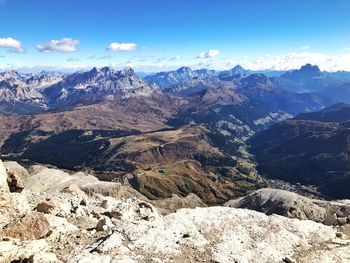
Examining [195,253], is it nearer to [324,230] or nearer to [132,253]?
[132,253]

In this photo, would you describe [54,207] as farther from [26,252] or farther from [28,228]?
[26,252]

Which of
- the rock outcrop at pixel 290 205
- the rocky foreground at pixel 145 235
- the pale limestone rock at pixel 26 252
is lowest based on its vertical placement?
the rock outcrop at pixel 290 205

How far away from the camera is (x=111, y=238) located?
3878 centimetres

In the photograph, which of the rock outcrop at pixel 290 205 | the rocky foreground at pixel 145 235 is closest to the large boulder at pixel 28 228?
the rocky foreground at pixel 145 235

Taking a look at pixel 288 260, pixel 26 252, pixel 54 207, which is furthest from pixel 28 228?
pixel 288 260

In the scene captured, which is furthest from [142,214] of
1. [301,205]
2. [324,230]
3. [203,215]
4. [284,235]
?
[301,205]

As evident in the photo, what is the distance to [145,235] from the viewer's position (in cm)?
4109

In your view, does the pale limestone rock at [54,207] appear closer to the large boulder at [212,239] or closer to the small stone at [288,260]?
the large boulder at [212,239]

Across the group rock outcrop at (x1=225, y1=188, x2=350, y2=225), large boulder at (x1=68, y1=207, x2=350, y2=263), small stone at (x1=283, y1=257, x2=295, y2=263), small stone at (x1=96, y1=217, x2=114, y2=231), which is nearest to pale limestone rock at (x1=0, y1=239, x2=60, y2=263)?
large boulder at (x1=68, y1=207, x2=350, y2=263)

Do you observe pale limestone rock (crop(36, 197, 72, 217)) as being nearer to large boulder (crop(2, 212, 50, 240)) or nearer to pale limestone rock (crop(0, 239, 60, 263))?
large boulder (crop(2, 212, 50, 240))

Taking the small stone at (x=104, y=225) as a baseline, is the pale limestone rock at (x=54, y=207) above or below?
above

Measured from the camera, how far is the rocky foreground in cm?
3675

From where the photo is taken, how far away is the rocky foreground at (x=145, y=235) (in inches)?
1447

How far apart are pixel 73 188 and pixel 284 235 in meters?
40.7
